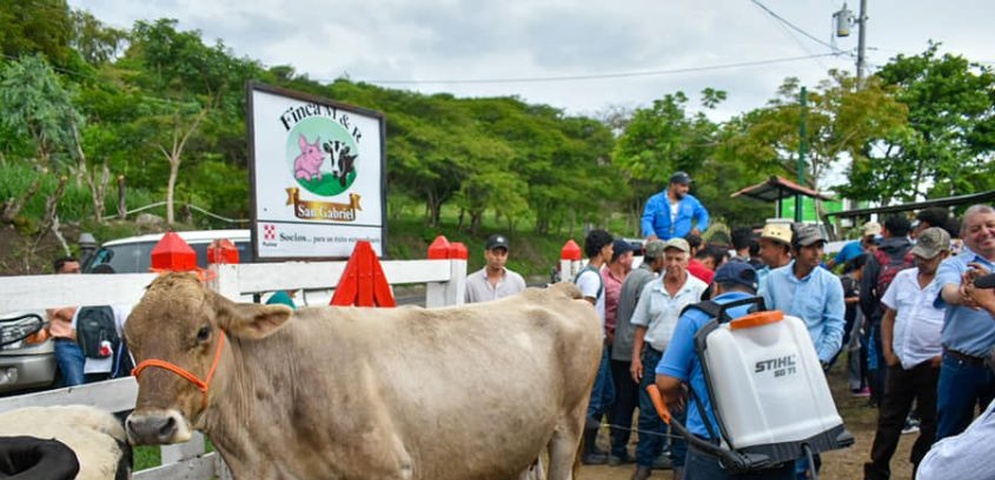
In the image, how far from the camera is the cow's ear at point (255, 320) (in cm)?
305

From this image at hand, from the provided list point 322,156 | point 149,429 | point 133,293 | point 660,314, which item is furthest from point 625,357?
point 149,429

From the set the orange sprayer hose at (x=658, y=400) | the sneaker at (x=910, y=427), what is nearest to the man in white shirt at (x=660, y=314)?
the orange sprayer hose at (x=658, y=400)

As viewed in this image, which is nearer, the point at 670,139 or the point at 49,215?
the point at 49,215

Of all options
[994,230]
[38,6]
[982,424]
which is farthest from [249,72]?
[982,424]

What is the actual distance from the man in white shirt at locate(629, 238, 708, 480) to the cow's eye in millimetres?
3082

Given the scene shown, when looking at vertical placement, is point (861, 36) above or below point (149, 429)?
above

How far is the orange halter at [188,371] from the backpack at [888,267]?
5748 mm

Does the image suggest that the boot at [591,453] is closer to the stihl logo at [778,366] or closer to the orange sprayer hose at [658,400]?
the orange sprayer hose at [658,400]

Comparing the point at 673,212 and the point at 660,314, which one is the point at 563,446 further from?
the point at 673,212

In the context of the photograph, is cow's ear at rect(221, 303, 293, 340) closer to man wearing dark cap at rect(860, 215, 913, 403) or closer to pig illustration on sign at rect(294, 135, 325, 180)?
pig illustration on sign at rect(294, 135, 325, 180)

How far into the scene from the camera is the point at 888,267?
6.54 metres

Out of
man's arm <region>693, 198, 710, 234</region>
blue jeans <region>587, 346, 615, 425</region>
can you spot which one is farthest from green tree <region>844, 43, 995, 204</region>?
blue jeans <region>587, 346, 615, 425</region>

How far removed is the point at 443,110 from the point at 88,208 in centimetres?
1257

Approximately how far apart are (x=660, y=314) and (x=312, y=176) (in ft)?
8.38
